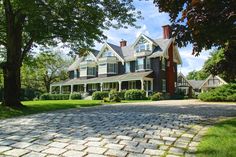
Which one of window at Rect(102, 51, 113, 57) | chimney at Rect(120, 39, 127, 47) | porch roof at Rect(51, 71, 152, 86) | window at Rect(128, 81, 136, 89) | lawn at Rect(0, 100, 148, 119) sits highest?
chimney at Rect(120, 39, 127, 47)

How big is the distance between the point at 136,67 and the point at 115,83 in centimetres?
448

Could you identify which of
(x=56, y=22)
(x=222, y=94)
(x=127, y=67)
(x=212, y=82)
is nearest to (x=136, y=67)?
(x=127, y=67)

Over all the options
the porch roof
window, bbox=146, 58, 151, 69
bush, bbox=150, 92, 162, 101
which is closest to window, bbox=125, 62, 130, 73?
the porch roof

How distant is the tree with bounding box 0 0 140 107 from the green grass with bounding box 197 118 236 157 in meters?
9.98

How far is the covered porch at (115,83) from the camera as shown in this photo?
3434 cm

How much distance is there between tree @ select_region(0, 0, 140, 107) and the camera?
13591 millimetres

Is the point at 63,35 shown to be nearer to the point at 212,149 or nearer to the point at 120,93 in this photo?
the point at 212,149

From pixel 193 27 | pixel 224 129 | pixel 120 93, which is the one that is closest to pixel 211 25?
pixel 193 27

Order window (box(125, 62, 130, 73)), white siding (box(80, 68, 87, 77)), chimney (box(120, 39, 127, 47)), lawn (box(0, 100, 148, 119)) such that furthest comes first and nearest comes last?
1. chimney (box(120, 39, 127, 47))
2. white siding (box(80, 68, 87, 77))
3. window (box(125, 62, 130, 73))
4. lawn (box(0, 100, 148, 119))

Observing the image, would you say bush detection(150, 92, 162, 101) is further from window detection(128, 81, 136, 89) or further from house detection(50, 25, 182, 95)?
window detection(128, 81, 136, 89)

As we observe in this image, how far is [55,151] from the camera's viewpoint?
15.8 ft

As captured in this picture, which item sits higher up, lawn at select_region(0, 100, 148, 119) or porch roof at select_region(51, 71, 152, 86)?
porch roof at select_region(51, 71, 152, 86)

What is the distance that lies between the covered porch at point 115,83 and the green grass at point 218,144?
2615 centimetres

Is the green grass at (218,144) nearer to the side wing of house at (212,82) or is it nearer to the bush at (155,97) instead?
the bush at (155,97)
